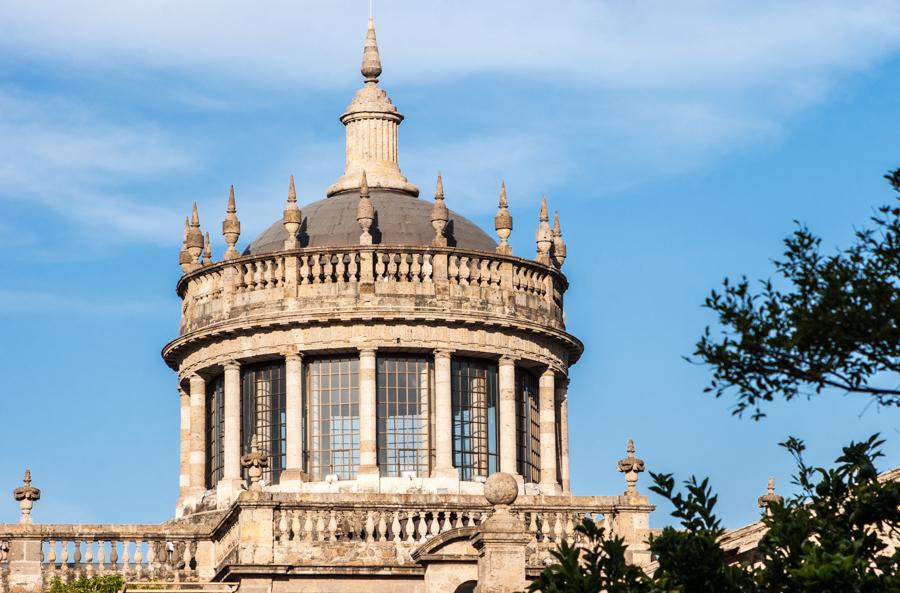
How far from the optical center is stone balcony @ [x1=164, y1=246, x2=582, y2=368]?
184 ft

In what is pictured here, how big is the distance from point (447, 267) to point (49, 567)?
11.3m

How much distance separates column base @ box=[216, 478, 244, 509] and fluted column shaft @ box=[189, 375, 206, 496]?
1.42 meters

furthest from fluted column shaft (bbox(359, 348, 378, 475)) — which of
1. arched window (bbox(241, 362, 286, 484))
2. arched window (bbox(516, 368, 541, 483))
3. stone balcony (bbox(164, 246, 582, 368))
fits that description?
arched window (bbox(516, 368, 541, 483))

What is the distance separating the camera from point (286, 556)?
4966 centimetres

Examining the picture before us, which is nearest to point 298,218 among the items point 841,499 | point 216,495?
point 216,495

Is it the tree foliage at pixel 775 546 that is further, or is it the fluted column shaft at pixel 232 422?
the fluted column shaft at pixel 232 422

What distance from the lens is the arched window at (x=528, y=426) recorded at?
58.1 metres

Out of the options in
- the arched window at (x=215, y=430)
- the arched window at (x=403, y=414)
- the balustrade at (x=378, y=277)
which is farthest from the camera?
the arched window at (x=215, y=430)

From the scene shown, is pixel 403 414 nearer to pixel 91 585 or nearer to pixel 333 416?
pixel 333 416

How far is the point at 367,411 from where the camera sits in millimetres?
55875

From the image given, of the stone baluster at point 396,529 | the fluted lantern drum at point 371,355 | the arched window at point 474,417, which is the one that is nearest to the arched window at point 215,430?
the fluted lantern drum at point 371,355

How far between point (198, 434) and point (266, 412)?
256cm

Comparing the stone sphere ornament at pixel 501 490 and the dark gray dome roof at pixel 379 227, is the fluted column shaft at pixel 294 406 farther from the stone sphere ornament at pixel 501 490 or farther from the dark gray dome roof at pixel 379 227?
the stone sphere ornament at pixel 501 490

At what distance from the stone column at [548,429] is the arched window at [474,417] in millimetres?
1573
